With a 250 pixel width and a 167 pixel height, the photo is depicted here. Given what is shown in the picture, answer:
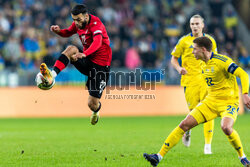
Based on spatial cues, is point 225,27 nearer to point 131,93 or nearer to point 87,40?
point 131,93

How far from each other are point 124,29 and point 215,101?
1464 cm

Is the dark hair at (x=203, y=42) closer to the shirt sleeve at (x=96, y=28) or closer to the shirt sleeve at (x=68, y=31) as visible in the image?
the shirt sleeve at (x=96, y=28)

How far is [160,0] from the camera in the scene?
25.3 m

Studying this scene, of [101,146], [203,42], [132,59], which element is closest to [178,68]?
[203,42]

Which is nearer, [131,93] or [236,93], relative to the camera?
[236,93]

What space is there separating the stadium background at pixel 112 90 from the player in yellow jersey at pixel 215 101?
762mm

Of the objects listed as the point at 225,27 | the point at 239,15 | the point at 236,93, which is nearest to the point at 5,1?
the point at 225,27

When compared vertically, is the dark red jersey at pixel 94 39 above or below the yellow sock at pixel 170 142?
above

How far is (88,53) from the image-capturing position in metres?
8.75

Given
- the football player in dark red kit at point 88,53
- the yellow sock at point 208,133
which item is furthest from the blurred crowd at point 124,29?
the yellow sock at point 208,133

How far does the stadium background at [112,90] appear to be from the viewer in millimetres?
9781

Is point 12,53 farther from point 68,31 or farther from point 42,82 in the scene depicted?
point 42,82

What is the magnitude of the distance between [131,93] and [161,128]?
4928 mm

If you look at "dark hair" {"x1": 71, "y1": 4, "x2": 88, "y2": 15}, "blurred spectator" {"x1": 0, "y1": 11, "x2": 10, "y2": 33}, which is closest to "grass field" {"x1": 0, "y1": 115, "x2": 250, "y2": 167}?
"dark hair" {"x1": 71, "y1": 4, "x2": 88, "y2": 15}
